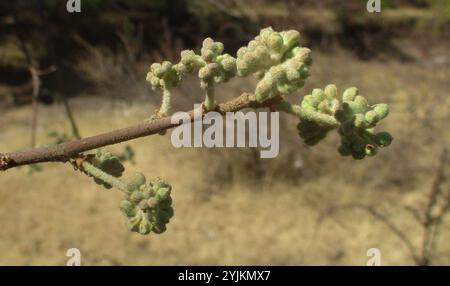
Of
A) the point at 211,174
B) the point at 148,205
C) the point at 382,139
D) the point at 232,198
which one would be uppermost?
the point at 211,174

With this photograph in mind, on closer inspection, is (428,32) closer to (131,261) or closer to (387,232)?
(387,232)

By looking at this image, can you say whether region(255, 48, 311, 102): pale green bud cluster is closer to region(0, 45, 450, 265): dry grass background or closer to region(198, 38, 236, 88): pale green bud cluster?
region(198, 38, 236, 88): pale green bud cluster

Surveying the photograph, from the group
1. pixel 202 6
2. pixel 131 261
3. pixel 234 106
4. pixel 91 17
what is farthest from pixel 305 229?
pixel 91 17

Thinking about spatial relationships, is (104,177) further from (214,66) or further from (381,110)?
(381,110)

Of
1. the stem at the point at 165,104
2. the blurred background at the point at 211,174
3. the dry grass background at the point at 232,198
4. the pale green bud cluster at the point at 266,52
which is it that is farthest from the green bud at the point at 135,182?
the dry grass background at the point at 232,198

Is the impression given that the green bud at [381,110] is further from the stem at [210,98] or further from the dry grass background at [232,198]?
the dry grass background at [232,198]

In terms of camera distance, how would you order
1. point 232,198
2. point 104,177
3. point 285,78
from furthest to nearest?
point 232,198 < point 104,177 < point 285,78

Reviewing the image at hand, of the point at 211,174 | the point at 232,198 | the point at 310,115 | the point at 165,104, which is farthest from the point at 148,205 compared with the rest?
the point at 211,174
